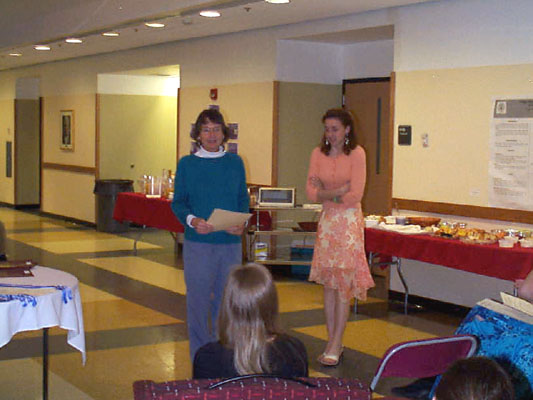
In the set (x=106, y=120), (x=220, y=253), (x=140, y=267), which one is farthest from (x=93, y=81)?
(x=220, y=253)

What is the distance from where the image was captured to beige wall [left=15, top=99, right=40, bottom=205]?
52.0 ft

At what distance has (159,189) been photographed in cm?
999

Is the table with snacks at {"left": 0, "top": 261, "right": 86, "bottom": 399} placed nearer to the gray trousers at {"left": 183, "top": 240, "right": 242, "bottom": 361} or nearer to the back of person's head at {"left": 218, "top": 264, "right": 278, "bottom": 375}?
the gray trousers at {"left": 183, "top": 240, "right": 242, "bottom": 361}

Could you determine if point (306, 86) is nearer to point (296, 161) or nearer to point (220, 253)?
point (296, 161)

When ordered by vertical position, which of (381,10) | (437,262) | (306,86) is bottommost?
(437,262)

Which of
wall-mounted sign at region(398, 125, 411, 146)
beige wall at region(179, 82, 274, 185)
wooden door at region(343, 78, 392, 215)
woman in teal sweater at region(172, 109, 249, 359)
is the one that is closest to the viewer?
woman in teal sweater at region(172, 109, 249, 359)

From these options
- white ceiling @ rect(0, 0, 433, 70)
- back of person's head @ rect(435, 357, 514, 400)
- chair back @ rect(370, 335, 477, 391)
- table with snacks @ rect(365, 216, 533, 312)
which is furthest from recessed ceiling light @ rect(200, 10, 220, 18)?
back of person's head @ rect(435, 357, 514, 400)

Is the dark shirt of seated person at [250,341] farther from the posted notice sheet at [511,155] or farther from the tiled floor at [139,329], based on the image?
the posted notice sheet at [511,155]

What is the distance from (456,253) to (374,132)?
10.3ft

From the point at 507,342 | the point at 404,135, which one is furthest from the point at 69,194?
the point at 507,342

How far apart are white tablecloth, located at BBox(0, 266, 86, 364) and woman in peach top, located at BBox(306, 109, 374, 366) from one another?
1847 mm

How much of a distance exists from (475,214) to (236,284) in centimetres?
438

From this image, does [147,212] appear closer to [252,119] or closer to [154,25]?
[252,119]

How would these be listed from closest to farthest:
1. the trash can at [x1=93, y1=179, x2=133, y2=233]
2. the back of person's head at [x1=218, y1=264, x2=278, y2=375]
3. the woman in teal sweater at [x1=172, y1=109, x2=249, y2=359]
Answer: the back of person's head at [x1=218, y1=264, x2=278, y2=375] < the woman in teal sweater at [x1=172, y1=109, x2=249, y2=359] < the trash can at [x1=93, y1=179, x2=133, y2=233]
